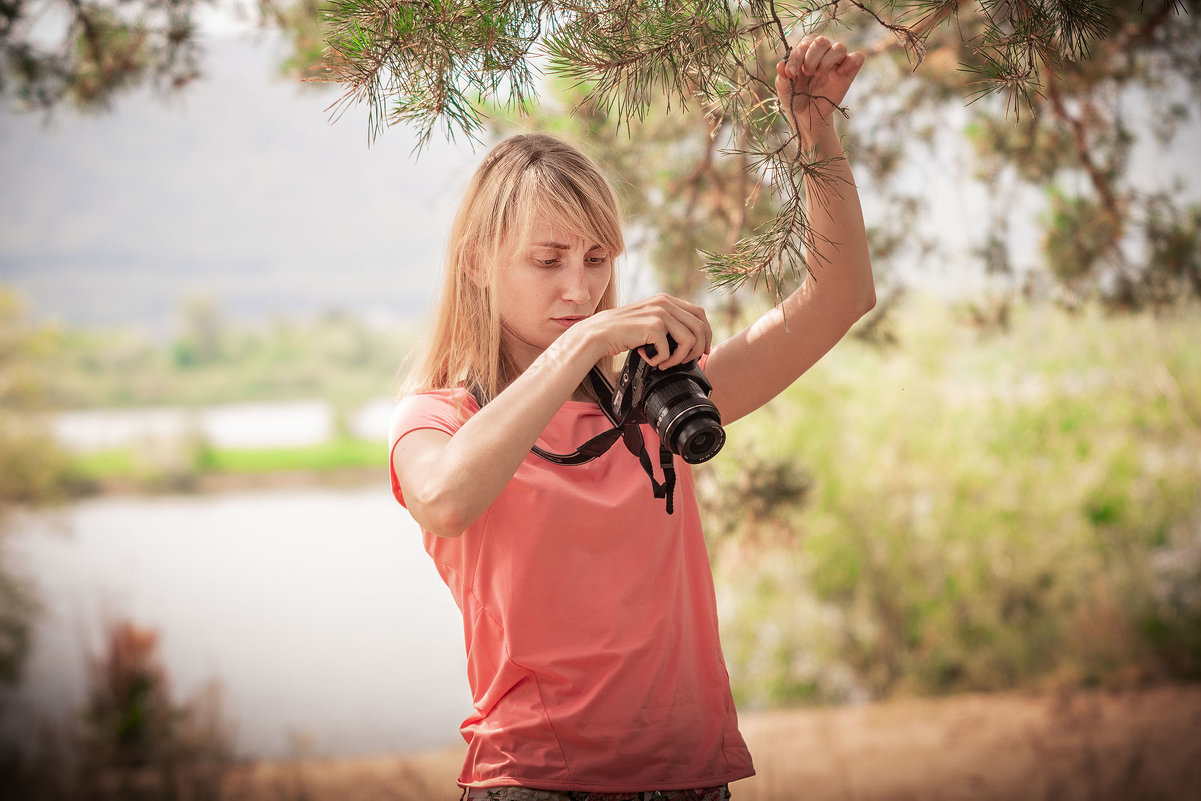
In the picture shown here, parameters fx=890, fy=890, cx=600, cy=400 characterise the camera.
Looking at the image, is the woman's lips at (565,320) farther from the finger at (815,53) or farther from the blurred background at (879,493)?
the finger at (815,53)

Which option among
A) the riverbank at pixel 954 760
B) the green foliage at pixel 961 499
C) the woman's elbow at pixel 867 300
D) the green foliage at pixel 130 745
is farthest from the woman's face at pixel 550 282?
the green foliage at pixel 961 499

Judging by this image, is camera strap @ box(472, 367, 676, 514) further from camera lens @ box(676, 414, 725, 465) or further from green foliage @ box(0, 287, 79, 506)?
green foliage @ box(0, 287, 79, 506)

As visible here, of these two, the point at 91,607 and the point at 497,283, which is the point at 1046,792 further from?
the point at 91,607

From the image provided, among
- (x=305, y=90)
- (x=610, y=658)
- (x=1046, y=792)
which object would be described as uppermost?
(x=305, y=90)

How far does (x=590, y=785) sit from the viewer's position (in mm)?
951

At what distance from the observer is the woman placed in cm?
90

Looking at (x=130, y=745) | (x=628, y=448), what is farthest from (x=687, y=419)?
(x=130, y=745)

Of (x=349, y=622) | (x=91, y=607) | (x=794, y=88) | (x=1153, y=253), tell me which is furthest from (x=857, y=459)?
(x=91, y=607)

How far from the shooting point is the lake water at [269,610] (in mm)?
7473

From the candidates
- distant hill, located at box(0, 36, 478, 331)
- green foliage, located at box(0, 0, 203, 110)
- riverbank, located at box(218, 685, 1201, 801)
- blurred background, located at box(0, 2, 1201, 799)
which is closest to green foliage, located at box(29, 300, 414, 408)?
distant hill, located at box(0, 36, 478, 331)

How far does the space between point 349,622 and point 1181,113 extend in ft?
48.6

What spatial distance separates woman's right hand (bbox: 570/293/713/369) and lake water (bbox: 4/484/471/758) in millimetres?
4633

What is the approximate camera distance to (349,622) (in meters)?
15.4

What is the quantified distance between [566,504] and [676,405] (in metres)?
0.18
